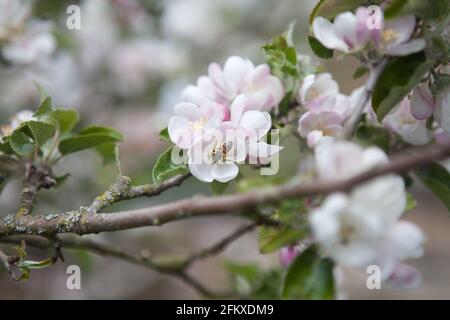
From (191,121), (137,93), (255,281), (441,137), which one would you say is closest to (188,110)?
(191,121)

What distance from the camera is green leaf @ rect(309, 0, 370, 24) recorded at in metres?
0.72

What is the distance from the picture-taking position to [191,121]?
71 centimetres

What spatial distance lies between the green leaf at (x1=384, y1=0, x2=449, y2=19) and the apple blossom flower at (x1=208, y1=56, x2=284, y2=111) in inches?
6.9

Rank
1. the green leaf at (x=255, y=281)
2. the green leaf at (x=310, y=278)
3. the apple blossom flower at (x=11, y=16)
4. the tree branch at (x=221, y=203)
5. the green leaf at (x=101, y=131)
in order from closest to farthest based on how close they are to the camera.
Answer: the tree branch at (x=221, y=203)
the green leaf at (x=310, y=278)
the green leaf at (x=101, y=131)
the green leaf at (x=255, y=281)
the apple blossom flower at (x=11, y=16)

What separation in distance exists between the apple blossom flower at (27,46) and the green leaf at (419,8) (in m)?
0.87

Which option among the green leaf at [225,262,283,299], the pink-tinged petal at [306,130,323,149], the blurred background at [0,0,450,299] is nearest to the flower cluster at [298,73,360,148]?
the pink-tinged petal at [306,130,323,149]

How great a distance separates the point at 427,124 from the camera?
31.5 inches

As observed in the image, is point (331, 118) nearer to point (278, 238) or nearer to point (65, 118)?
point (278, 238)

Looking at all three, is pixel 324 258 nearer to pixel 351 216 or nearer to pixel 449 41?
pixel 351 216

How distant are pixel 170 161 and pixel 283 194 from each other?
0.28m

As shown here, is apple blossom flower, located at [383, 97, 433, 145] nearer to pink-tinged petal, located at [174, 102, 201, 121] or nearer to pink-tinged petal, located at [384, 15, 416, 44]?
pink-tinged petal, located at [384, 15, 416, 44]

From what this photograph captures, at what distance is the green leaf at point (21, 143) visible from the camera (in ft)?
2.63

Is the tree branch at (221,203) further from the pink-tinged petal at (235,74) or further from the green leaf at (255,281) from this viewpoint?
the green leaf at (255,281)

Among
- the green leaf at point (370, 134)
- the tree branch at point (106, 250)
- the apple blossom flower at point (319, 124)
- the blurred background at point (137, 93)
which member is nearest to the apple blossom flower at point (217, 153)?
the apple blossom flower at point (319, 124)
